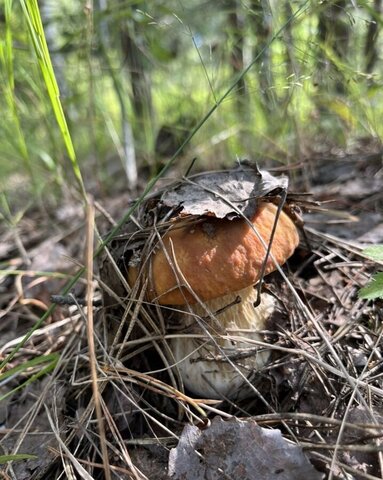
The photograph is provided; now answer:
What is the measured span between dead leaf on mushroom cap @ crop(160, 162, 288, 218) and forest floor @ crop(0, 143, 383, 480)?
1.38 ft

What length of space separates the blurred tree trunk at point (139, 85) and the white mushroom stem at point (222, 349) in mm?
2241

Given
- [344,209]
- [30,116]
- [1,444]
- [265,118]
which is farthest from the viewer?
[30,116]

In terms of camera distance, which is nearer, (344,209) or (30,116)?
(344,209)

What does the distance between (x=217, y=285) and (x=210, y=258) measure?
0.10 m

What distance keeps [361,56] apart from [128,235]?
2415mm

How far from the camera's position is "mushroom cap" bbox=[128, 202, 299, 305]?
1.39 m

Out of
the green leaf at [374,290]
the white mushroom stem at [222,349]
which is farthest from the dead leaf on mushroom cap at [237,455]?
the green leaf at [374,290]

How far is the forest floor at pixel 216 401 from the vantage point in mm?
1172

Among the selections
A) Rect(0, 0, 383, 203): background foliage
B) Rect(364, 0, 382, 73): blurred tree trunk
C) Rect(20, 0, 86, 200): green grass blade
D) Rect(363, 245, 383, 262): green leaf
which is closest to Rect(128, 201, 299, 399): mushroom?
Rect(363, 245, 383, 262): green leaf

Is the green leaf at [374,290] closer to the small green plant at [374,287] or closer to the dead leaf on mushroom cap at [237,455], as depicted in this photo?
the small green plant at [374,287]

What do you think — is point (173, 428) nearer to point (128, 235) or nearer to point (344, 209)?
point (128, 235)

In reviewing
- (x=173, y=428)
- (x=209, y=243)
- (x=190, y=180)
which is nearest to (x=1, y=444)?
(x=173, y=428)

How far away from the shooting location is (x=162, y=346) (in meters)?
1.73

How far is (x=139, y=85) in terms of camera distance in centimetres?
355
